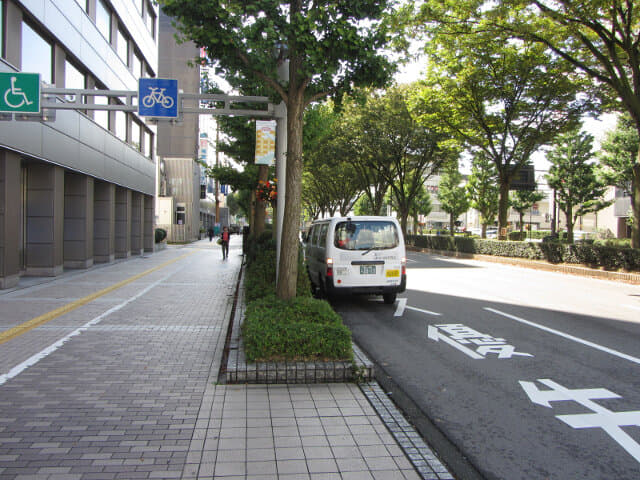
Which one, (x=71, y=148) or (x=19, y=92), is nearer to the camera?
(x=19, y=92)

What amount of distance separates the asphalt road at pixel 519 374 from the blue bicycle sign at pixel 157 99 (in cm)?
602

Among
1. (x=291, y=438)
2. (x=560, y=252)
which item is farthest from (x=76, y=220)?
(x=560, y=252)

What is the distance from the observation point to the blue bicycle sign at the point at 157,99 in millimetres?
10586

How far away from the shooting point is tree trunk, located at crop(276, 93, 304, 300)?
6.30 m

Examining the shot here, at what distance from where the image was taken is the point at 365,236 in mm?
9594

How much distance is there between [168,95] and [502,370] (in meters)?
9.07

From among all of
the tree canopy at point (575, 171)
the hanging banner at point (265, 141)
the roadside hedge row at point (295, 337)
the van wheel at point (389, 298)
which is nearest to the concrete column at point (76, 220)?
the hanging banner at point (265, 141)

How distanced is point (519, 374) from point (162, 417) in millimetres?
3845

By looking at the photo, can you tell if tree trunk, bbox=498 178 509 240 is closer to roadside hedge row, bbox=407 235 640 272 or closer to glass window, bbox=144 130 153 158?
roadside hedge row, bbox=407 235 640 272

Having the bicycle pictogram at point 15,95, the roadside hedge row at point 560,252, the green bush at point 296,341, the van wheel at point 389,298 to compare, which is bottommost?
the van wheel at point 389,298

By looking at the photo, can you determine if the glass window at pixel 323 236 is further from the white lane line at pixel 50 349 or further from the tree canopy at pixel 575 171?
the tree canopy at pixel 575 171

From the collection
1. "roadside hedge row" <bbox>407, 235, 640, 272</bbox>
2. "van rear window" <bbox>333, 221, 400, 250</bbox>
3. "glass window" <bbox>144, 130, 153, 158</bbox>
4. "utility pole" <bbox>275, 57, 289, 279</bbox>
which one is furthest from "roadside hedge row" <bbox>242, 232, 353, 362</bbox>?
"glass window" <bbox>144, 130, 153, 158</bbox>

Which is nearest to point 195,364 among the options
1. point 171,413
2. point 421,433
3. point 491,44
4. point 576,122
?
point 171,413

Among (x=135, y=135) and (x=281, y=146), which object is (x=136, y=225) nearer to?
(x=135, y=135)
